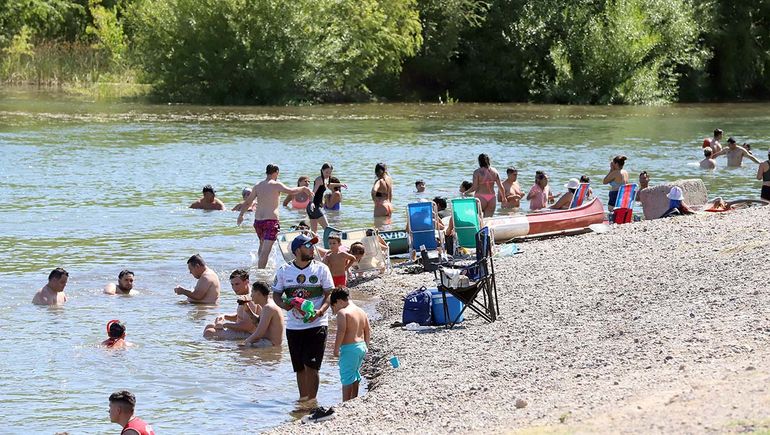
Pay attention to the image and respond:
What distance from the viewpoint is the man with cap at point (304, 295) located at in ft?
35.2

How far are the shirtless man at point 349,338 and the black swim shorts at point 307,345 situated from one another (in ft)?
0.54

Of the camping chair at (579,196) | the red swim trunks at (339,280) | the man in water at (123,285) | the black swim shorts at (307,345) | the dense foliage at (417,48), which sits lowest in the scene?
the man in water at (123,285)

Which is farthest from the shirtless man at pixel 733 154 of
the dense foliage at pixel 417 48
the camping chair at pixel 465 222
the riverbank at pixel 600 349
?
the dense foliage at pixel 417 48

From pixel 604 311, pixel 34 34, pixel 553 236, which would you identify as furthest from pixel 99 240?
pixel 34 34

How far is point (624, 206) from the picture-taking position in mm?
20422

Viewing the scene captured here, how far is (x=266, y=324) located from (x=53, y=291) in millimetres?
4125

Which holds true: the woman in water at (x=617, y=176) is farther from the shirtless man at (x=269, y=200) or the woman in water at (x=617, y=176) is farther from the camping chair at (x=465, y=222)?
the shirtless man at (x=269, y=200)

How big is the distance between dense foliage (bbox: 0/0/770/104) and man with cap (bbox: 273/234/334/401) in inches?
1701

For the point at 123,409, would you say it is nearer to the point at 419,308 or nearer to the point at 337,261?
the point at 419,308

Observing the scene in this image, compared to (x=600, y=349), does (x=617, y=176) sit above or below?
above

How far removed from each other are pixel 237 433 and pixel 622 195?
36.9 feet

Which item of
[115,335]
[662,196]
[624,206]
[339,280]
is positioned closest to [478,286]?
[339,280]

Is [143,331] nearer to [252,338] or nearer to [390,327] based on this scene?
[252,338]

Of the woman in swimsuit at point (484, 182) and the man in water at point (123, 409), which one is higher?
the woman in swimsuit at point (484, 182)
